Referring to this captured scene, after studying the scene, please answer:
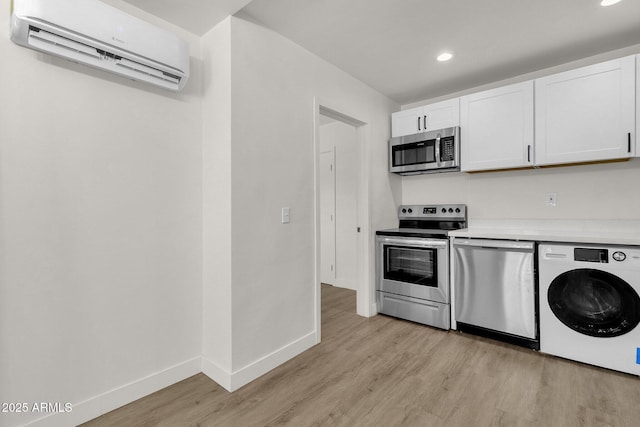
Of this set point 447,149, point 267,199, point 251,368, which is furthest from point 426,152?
point 251,368

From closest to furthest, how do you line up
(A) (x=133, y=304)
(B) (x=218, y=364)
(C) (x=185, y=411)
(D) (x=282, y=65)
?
(C) (x=185, y=411) < (A) (x=133, y=304) < (B) (x=218, y=364) < (D) (x=282, y=65)

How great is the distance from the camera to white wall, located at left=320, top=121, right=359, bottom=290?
172 inches

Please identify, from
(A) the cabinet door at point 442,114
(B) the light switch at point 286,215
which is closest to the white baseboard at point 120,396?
(B) the light switch at point 286,215

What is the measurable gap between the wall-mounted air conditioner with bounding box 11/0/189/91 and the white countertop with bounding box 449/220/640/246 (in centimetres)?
267

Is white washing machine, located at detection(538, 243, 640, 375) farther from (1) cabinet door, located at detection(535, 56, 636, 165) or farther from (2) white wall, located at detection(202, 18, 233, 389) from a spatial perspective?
(2) white wall, located at detection(202, 18, 233, 389)

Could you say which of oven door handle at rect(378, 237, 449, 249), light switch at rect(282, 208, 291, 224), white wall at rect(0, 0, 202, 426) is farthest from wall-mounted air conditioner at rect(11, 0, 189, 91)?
oven door handle at rect(378, 237, 449, 249)

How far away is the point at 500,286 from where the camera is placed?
2516mm

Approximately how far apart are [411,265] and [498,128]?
1.60 meters

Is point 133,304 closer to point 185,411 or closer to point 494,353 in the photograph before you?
point 185,411

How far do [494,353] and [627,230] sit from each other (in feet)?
5.14

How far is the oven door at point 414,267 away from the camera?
9.32ft

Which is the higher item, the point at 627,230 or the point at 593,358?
the point at 627,230

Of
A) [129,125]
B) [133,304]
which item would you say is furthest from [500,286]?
[129,125]

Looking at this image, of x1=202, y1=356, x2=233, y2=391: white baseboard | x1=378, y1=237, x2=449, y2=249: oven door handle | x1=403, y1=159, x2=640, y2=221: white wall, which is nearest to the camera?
x1=202, y1=356, x2=233, y2=391: white baseboard
